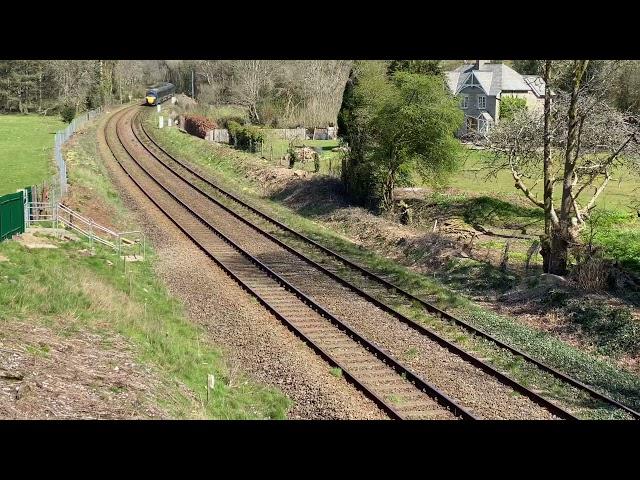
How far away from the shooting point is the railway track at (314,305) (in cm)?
1272

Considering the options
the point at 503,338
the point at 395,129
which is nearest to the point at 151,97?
the point at 395,129

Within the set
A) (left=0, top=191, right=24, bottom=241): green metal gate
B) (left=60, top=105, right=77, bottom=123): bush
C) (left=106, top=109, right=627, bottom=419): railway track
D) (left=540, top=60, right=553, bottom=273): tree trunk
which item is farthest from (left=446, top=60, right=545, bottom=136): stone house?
(left=0, top=191, right=24, bottom=241): green metal gate

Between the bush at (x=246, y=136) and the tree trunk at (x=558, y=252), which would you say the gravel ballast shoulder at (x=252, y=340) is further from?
the bush at (x=246, y=136)

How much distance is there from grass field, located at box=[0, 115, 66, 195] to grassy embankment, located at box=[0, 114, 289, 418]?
42.3ft

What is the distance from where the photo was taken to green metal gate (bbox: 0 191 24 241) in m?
19.9

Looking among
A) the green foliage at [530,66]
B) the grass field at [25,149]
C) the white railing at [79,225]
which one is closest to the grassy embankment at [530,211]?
the green foliage at [530,66]

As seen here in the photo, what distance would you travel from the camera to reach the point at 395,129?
29172mm

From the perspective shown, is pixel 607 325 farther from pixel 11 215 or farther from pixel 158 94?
pixel 158 94

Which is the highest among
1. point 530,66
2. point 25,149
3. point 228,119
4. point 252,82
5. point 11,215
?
point 530,66

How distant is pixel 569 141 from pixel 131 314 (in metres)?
12.4

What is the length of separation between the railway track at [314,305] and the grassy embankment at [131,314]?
81.1 inches

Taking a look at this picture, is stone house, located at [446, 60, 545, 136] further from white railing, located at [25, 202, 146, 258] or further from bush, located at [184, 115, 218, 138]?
white railing, located at [25, 202, 146, 258]

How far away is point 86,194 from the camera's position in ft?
98.8

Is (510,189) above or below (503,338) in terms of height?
above
